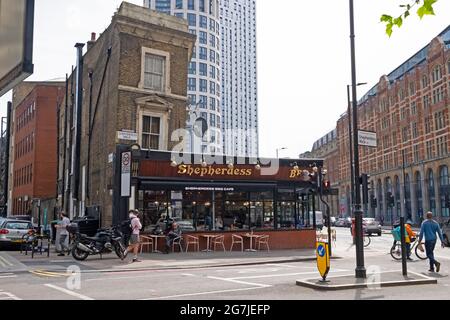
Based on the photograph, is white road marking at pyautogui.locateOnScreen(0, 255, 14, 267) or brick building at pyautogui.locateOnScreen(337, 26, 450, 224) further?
brick building at pyautogui.locateOnScreen(337, 26, 450, 224)

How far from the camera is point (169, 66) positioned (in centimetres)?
2559

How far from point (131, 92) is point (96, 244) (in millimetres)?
9061

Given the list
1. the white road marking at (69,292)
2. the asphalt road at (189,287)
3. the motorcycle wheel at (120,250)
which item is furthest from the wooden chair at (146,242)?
the white road marking at (69,292)

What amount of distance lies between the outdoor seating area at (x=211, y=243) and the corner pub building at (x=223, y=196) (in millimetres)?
150

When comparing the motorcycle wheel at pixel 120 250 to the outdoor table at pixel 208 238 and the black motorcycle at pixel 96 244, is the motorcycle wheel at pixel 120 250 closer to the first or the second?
the black motorcycle at pixel 96 244

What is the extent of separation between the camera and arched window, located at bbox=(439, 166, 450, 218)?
208ft

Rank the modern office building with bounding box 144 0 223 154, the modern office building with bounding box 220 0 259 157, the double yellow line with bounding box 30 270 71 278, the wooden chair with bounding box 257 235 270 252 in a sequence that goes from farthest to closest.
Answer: the modern office building with bounding box 220 0 259 157
the modern office building with bounding box 144 0 223 154
the wooden chair with bounding box 257 235 270 252
the double yellow line with bounding box 30 270 71 278

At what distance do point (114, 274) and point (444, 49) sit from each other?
2486 inches

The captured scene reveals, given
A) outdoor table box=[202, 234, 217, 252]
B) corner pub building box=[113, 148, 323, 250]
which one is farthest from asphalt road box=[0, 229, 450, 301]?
corner pub building box=[113, 148, 323, 250]

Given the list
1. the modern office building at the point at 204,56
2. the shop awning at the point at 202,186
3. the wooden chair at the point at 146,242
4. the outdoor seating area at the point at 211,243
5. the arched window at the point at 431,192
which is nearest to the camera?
the wooden chair at the point at 146,242

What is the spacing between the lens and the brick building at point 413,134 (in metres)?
65.2

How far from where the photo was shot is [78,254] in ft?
58.2

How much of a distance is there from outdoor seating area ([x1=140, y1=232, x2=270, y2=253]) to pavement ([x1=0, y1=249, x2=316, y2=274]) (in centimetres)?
82

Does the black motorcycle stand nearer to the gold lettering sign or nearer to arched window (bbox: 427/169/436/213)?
the gold lettering sign
